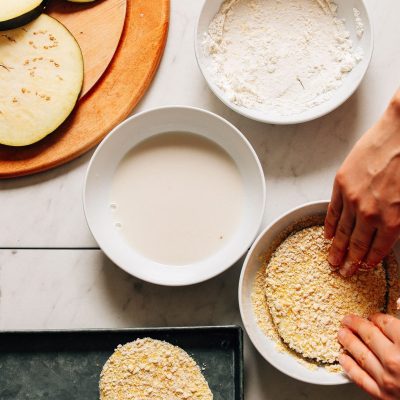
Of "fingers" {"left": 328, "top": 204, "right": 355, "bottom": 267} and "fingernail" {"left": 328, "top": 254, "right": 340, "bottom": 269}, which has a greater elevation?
"fingers" {"left": 328, "top": 204, "right": 355, "bottom": 267}

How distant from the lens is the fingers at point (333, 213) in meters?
0.91

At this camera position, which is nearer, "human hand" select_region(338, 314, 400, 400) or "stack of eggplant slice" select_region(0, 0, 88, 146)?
"human hand" select_region(338, 314, 400, 400)

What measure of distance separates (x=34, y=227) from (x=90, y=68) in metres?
0.29

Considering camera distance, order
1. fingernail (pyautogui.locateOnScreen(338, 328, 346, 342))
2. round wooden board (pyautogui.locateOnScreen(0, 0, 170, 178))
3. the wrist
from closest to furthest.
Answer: the wrist
fingernail (pyautogui.locateOnScreen(338, 328, 346, 342))
round wooden board (pyautogui.locateOnScreen(0, 0, 170, 178))

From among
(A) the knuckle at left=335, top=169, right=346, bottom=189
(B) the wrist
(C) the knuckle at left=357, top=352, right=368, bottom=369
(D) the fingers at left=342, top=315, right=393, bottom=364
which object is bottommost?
(C) the knuckle at left=357, top=352, right=368, bottom=369

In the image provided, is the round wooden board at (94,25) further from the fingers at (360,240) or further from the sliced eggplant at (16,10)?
the fingers at (360,240)

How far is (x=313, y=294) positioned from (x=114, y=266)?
0.33 m

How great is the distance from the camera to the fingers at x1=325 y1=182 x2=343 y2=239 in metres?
0.91

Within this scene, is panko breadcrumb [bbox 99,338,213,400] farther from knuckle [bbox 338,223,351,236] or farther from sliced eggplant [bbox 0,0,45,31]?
sliced eggplant [bbox 0,0,45,31]

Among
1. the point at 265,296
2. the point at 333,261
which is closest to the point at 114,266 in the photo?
the point at 265,296

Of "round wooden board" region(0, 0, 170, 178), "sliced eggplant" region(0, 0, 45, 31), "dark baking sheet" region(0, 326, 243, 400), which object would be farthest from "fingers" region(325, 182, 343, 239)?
"sliced eggplant" region(0, 0, 45, 31)

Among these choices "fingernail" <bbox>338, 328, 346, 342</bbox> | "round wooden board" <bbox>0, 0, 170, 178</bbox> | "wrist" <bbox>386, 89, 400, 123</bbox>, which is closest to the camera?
"wrist" <bbox>386, 89, 400, 123</bbox>

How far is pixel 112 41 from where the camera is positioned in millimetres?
1101

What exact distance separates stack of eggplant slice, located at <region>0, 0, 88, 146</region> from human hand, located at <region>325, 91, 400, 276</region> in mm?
470
